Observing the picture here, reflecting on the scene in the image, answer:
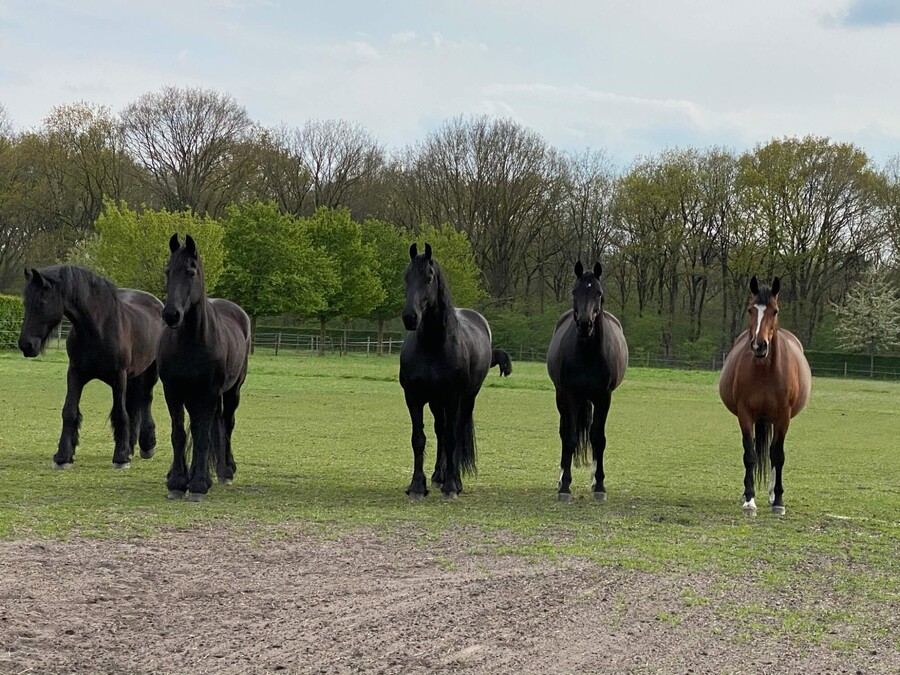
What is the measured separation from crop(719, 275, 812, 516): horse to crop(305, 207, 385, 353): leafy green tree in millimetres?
41389

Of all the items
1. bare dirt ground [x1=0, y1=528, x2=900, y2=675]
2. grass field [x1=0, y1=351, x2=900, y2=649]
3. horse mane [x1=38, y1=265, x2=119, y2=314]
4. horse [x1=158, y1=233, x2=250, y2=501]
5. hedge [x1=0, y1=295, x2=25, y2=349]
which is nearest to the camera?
bare dirt ground [x1=0, y1=528, x2=900, y2=675]

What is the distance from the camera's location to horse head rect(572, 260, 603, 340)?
28.1ft

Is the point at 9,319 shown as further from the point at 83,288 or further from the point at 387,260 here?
the point at 83,288

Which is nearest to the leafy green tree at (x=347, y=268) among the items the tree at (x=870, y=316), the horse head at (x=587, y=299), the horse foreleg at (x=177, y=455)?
the tree at (x=870, y=316)

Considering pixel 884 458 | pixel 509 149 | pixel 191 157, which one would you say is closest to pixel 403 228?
pixel 509 149

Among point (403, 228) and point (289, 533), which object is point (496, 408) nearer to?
point (289, 533)

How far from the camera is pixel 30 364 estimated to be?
30.4 m

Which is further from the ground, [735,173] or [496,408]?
[735,173]

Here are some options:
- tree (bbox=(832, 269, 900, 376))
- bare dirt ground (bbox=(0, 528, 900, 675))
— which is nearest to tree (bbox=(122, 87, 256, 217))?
tree (bbox=(832, 269, 900, 376))

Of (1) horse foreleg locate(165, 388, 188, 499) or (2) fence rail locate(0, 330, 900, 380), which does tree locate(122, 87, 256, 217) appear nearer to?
(2) fence rail locate(0, 330, 900, 380)

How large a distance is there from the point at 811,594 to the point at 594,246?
52.3 meters

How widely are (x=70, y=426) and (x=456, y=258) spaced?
43.4 metres

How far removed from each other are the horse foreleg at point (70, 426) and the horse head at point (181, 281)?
8.41ft

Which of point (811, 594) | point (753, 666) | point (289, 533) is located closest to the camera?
point (753, 666)
